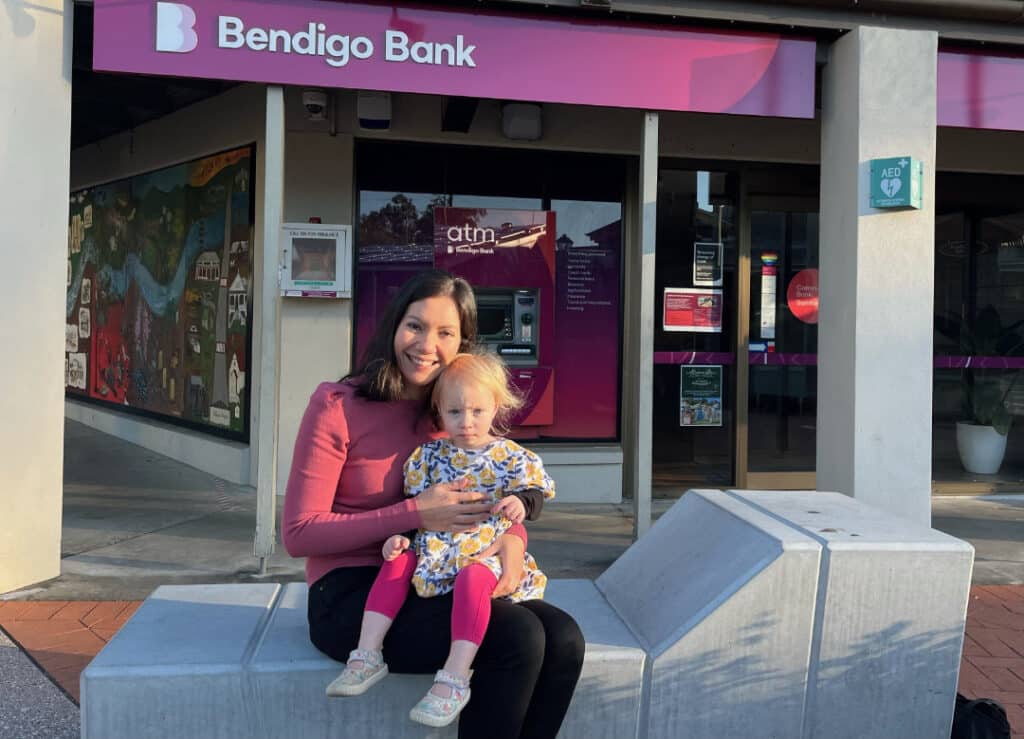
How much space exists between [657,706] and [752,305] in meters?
5.45

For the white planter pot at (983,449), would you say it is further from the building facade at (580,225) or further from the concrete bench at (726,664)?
the concrete bench at (726,664)

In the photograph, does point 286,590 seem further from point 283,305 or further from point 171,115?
point 171,115

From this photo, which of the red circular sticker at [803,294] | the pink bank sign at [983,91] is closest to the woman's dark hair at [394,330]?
the pink bank sign at [983,91]

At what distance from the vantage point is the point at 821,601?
255 cm

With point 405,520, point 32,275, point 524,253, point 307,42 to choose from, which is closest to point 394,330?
point 405,520

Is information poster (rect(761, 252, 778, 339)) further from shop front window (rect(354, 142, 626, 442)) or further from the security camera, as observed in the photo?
the security camera

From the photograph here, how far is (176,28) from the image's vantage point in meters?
4.57

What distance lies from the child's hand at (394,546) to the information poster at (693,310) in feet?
17.4

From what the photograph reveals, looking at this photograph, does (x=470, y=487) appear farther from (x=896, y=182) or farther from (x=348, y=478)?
(x=896, y=182)

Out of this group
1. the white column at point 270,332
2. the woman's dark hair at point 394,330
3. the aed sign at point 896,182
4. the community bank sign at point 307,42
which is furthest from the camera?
the aed sign at point 896,182

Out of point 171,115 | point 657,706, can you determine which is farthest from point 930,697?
point 171,115

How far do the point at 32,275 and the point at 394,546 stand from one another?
3199 millimetres

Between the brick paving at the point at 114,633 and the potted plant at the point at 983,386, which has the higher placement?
the potted plant at the point at 983,386

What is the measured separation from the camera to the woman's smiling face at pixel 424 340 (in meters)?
2.61
